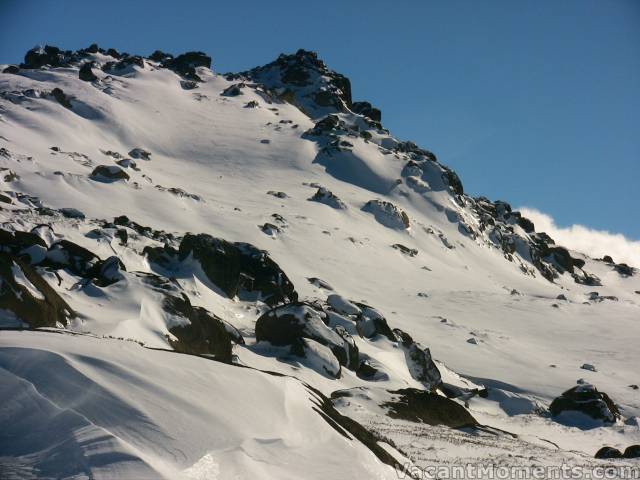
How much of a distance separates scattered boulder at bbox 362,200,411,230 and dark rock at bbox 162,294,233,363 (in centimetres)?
5181

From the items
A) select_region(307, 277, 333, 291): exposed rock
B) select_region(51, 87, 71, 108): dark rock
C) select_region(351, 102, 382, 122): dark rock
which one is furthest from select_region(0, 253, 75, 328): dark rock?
select_region(351, 102, 382, 122): dark rock

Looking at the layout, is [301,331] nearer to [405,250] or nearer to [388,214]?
[405,250]

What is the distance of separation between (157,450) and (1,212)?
34898mm

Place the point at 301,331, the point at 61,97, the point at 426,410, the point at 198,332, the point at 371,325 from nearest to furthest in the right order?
the point at 426,410
the point at 198,332
the point at 301,331
the point at 371,325
the point at 61,97

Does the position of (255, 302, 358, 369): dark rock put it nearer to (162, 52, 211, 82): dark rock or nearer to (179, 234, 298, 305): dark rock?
(179, 234, 298, 305): dark rock

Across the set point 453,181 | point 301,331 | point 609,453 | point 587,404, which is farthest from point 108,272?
point 453,181

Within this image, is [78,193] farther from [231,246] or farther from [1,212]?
[231,246]

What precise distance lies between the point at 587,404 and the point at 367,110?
115544 millimetres

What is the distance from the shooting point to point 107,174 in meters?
55.4

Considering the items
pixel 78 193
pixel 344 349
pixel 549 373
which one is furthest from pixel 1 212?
pixel 549 373

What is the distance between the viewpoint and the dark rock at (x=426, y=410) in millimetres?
20188

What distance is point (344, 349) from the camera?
27828 mm

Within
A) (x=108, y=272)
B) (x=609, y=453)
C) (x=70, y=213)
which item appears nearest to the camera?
(x=609, y=453)

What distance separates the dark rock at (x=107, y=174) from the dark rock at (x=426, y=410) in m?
42.0
